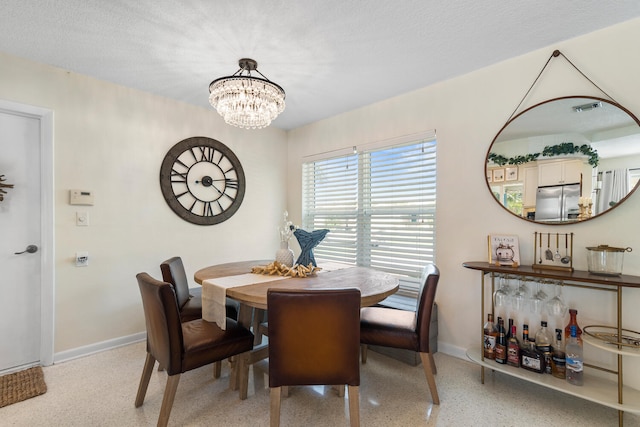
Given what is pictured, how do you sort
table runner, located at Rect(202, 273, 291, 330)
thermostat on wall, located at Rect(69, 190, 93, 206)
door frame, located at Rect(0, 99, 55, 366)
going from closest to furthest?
1. table runner, located at Rect(202, 273, 291, 330)
2. door frame, located at Rect(0, 99, 55, 366)
3. thermostat on wall, located at Rect(69, 190, 93, 206)

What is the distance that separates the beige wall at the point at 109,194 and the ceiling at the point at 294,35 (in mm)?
216

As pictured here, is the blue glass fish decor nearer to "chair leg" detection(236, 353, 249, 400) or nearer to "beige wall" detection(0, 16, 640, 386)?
"chair leg" detection(236, 353, 249, 400)

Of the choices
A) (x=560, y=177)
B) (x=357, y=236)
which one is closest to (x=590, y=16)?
(x=560, y=177)

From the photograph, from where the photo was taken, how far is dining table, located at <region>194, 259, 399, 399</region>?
1.73m

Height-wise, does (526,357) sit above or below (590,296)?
below

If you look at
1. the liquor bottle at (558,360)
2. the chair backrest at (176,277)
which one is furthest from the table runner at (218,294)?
the liquor bottle at (558,360)

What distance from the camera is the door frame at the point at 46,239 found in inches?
96.2

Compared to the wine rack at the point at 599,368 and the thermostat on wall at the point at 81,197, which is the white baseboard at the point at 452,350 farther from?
the thermostat on wall at the point at 81,197

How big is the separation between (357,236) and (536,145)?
1.88 metres

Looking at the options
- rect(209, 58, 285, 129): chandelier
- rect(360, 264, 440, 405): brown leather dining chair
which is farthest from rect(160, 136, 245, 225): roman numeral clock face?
rect(360, 264, 440, 405): brown leather dining chair

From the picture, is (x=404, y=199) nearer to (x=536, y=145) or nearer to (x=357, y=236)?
(x=357, y=236)

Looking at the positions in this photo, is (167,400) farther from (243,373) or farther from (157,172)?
(157,172)

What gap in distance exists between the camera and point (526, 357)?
206cm

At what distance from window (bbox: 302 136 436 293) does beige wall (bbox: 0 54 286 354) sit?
1.27 metres
